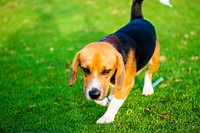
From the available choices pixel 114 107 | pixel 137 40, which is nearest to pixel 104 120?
pixel 114 107

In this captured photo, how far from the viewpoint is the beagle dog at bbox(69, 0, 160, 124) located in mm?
4715

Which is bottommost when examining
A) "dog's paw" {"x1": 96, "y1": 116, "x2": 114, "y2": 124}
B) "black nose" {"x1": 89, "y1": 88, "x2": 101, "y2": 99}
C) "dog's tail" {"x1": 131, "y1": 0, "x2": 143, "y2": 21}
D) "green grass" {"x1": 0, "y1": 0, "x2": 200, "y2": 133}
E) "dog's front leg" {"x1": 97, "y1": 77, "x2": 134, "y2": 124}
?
"green grass" {"x1": 0, "y1": 0, "x2": 200, "y2": 133}

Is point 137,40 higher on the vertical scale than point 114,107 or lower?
higher

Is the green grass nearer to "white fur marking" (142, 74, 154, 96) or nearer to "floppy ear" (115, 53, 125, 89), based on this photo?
"white fur marking" (142, 74, 154, 96)

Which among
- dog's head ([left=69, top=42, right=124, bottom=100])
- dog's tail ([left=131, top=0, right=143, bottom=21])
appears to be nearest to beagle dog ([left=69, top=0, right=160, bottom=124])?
dog's head ([left=69, top=42, right=124, bottom=100])

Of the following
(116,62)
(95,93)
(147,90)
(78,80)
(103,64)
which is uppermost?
(103,64)

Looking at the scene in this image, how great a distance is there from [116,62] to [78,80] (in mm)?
3188

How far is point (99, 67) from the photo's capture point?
4.70m

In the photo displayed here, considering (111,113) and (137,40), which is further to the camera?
(137,40)

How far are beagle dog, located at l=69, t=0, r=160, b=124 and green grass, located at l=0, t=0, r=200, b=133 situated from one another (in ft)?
1.22

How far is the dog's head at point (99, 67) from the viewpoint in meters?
4.68

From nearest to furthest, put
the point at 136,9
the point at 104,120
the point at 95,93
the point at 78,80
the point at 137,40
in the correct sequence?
the point at 95,93
the point at 104,120
the point at 137,40
the point at 136,9
the point at 78,80

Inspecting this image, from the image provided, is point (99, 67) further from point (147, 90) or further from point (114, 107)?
point (147, 90)

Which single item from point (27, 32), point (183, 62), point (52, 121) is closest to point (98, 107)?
point (52, 121)
